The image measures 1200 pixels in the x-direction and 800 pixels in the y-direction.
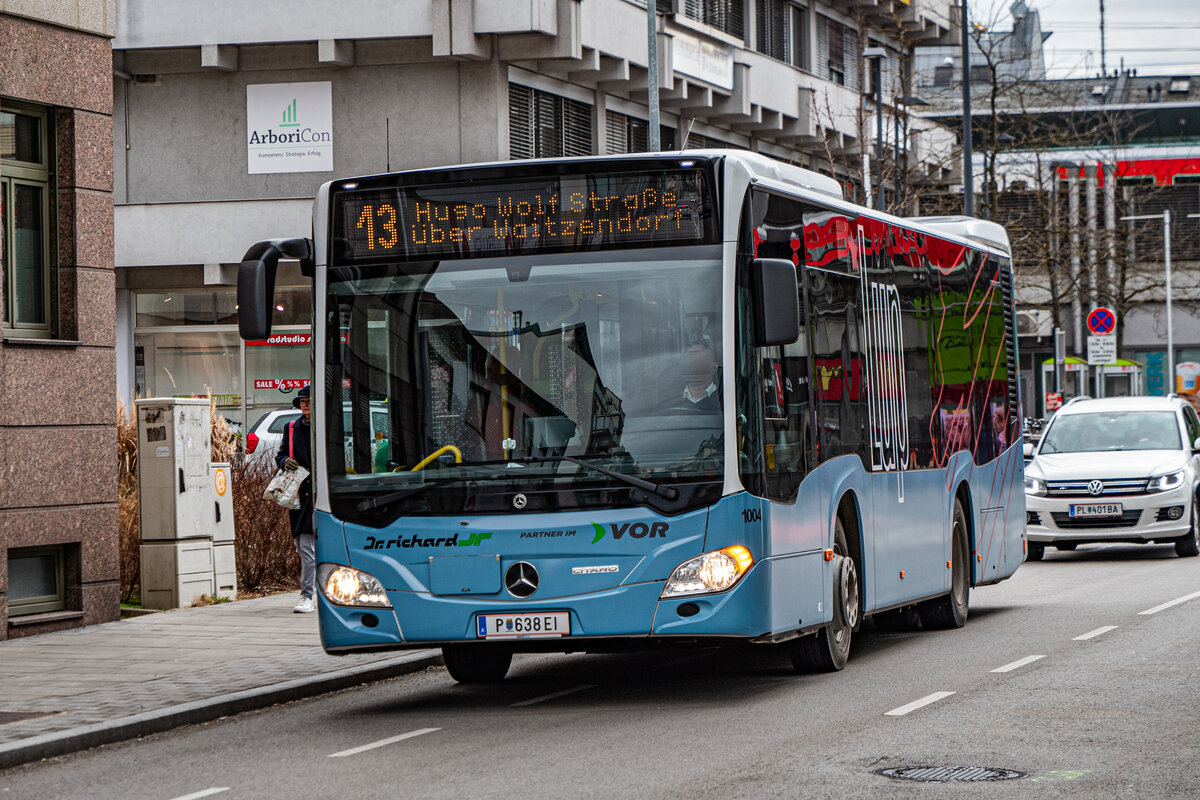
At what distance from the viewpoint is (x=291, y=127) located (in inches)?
1245

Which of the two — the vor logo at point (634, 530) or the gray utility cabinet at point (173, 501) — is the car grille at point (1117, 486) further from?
the vor logo at point (634, 530)

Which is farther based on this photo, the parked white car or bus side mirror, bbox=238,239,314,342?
the parked white car

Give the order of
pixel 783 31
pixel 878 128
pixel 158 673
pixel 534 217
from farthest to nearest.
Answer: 1. pixel 783 31
2. pixel 878 128
3. pixel 158 673
4. pixel 534 217

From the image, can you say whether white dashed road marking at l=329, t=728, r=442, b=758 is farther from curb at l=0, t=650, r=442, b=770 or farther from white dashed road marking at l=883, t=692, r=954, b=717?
white dashed road marking at l=883, t=692, r=954, b=717

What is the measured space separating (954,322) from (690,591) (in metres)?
5.65

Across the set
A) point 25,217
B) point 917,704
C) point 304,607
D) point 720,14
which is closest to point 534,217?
point 917,704

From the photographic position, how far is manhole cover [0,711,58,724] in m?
10.1

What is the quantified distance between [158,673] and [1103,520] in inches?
513

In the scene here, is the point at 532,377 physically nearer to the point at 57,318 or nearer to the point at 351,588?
the point at 351,588

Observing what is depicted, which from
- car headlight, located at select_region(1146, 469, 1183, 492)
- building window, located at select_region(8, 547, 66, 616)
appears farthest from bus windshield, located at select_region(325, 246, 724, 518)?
car headlight, located at select_region(1146, 469, 1183, 492)

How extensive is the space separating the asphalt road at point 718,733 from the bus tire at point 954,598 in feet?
3.25

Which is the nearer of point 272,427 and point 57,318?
point 57,318

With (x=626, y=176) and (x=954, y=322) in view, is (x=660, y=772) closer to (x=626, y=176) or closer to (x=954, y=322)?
(x=626, y=176)

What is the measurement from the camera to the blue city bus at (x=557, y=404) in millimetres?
9805
